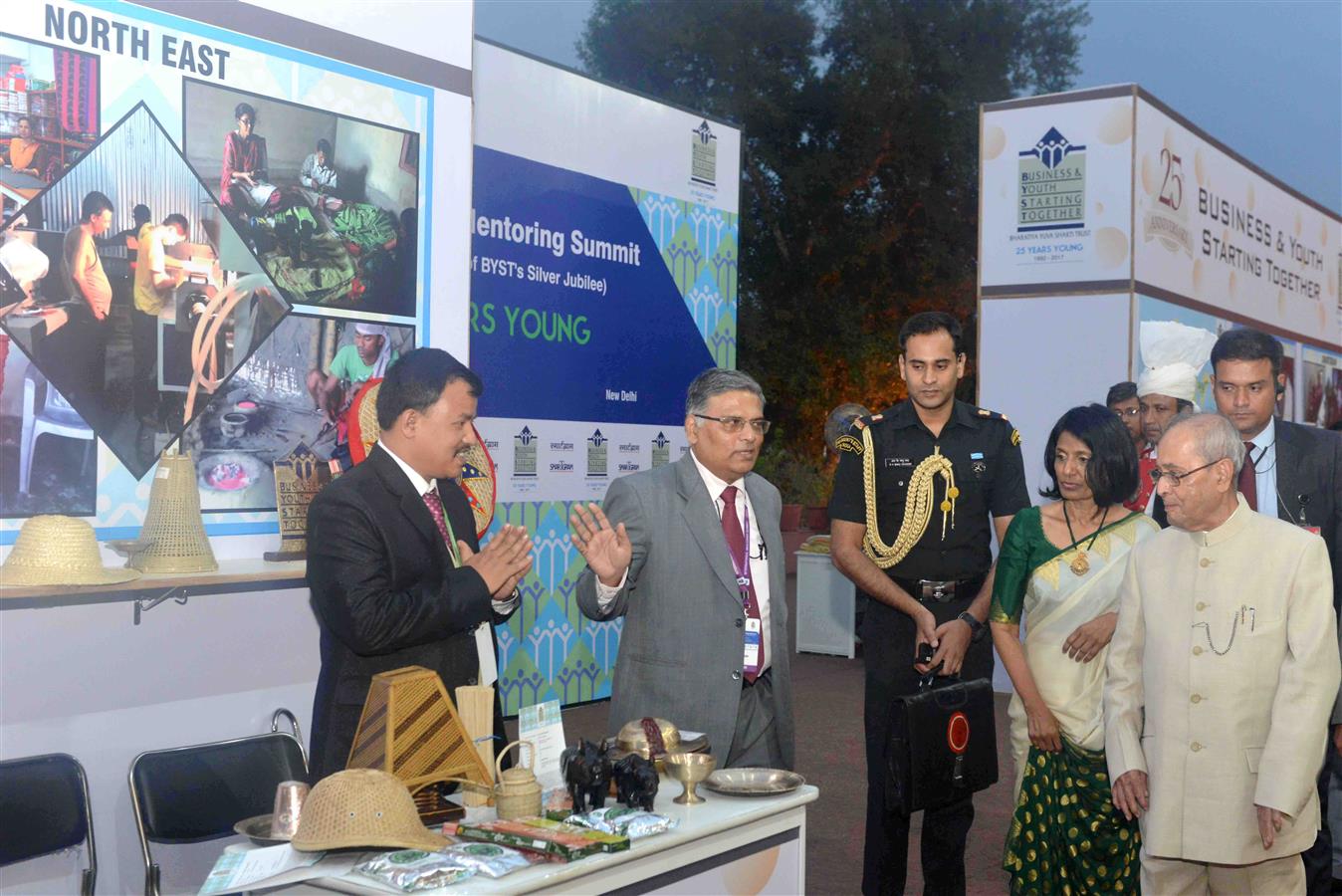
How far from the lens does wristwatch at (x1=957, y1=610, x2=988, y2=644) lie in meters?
3.74

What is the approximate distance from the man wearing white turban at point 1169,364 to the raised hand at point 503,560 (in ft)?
10.3

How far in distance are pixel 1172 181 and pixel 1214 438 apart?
6.46 m

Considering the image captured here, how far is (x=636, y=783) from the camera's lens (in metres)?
2.55

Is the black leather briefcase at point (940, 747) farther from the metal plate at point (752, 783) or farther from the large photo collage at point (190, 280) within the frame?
the large photo collage at point (190, 280)

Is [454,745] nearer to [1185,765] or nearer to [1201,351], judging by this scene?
[1185,765]

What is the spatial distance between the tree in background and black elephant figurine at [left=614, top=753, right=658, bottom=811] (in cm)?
1953

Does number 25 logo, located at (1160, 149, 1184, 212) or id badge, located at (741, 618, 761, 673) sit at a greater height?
number 25 logo, located at (1160, 149, 1184, 212)

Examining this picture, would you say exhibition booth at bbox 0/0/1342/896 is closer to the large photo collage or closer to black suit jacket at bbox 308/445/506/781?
the large photo collage

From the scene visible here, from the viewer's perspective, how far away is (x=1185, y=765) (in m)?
2.90

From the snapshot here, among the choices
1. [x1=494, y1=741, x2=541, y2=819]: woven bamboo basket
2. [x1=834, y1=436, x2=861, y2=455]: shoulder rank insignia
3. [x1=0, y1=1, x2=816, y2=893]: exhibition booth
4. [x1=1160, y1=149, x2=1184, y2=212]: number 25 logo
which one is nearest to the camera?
[x1=494, y1=741, x2=541, y2=819]: woven bamboo basket

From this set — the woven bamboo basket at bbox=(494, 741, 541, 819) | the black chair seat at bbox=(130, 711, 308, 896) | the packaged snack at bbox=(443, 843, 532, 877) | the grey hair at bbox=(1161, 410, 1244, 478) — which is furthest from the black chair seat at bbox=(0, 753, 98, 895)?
the grey hair at bbox=(1161, 410, 1244, 478)

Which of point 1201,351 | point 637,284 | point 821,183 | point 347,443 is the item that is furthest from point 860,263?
point 347,443

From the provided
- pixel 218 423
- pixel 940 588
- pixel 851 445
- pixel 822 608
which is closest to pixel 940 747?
pixel 940 588

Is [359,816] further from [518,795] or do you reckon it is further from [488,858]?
[518,795]
